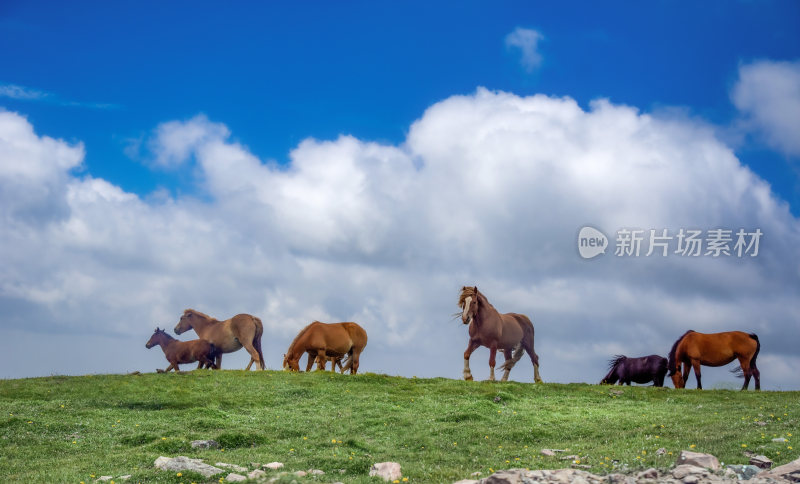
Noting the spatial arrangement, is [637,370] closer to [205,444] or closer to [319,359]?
[319,359]

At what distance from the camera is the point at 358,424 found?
760 inches

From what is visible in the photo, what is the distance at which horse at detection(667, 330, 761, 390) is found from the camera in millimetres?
29484

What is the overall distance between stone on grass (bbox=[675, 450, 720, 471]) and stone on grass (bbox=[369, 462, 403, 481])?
5348 millimetres

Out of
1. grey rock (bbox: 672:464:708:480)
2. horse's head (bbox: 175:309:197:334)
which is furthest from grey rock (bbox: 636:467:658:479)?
horse's head (bbox: 175:309:197:334)

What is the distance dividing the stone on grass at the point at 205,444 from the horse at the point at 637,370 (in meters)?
21.8

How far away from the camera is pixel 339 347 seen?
29984 millimetres

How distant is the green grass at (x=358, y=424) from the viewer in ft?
48.4

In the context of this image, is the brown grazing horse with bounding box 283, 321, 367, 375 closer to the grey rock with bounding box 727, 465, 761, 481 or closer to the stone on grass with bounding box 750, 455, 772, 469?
the stone on grass with bounding box 750, 455, 772, 469

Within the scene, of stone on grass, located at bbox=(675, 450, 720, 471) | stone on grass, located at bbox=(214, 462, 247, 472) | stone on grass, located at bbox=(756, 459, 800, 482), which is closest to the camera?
stone on grass, located at bbox=(756, 459, 800, 482)

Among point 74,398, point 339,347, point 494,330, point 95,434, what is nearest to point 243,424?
point 95,434

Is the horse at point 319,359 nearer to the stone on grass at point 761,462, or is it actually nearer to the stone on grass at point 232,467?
the stone on grass at point 232,467

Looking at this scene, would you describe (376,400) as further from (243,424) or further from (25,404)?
(25,404)

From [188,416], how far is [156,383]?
5.56 meters

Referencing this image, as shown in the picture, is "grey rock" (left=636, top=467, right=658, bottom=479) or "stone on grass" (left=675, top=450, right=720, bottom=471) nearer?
"grey rock" (left=636, top=467, right=658, bottom=479)
